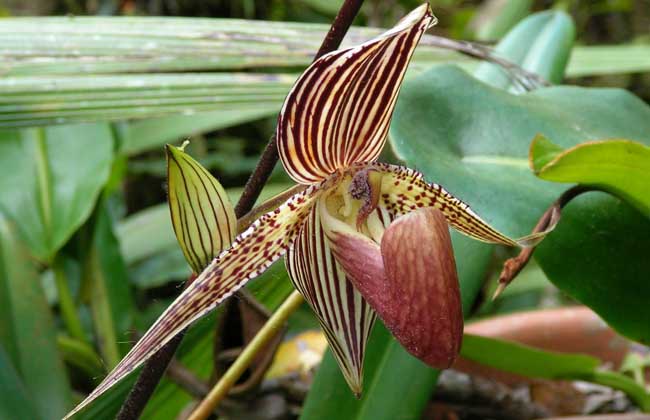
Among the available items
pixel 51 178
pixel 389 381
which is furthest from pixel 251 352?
pixel 51 178

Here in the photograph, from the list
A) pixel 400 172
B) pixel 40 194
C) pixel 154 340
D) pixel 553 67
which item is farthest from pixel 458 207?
pixel 40 194

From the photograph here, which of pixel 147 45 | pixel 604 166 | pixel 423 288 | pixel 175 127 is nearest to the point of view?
pixel 423 288

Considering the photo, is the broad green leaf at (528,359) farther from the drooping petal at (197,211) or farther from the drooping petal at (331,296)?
the drooping petal at (197,211)

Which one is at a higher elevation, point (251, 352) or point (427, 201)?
point (427, 201)

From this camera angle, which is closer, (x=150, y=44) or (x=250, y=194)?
(x=250, y=194)

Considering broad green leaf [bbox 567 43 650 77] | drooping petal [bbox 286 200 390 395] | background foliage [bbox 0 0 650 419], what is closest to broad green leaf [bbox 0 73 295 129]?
background foliage [bbox 0 0 650 419]

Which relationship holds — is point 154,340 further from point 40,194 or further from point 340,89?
point 40,194

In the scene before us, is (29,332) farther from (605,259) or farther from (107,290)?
(605,259)

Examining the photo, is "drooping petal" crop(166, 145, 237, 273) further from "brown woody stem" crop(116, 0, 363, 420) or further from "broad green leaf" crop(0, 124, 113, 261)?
"broad green leaf" crop(0, 124, 113, 261)
